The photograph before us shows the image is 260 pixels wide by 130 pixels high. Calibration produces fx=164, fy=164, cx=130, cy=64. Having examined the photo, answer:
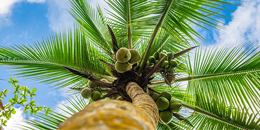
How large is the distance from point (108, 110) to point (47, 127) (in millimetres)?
2220

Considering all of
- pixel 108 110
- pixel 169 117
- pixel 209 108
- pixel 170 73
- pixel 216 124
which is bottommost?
pixel 216 124

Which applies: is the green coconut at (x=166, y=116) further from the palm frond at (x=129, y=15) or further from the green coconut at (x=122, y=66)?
the palm frond at (x=129, y=15)

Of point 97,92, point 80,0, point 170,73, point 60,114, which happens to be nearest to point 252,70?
point 170,73

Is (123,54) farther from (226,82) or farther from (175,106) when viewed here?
(226,82)

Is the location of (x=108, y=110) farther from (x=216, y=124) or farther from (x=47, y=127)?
(x=216, y=124)

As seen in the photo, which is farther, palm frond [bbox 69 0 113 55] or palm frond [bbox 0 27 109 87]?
palm frond [bbox 69 0 113 55]

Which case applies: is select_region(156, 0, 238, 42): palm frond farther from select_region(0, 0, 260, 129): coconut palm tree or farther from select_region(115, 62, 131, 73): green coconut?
select_region(115, 62, 131, 73): green coconut

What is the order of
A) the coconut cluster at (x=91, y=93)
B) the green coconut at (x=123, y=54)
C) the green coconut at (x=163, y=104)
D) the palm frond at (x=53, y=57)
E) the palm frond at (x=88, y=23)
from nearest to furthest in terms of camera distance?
1. the green coconut at (x=123, y=54)
2. the green coconut at (x=163, y=104)
3. the coconut cluster at (x=91, y=93)
4. the palm frond at (x=53, y=57)
5. the palm frond at (x=88, y=23)

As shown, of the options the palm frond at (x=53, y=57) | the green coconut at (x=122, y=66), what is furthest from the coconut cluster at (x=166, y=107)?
the palm frond at (x=53, y=57)

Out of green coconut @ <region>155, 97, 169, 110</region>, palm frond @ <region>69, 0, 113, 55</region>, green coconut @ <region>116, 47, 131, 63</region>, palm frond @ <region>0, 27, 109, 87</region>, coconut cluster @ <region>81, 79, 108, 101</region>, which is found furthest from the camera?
palm frond @ <region>69, 0, 113, 55</region>

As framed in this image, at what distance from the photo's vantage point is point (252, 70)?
2.54m

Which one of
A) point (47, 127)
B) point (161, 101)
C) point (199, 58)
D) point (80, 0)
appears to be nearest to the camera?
point (161, 101)

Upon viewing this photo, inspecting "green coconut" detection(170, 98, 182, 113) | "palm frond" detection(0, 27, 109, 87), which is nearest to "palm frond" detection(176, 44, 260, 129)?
"green coconut" detection(170, 98, 182, 113)

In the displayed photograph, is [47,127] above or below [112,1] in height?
below
